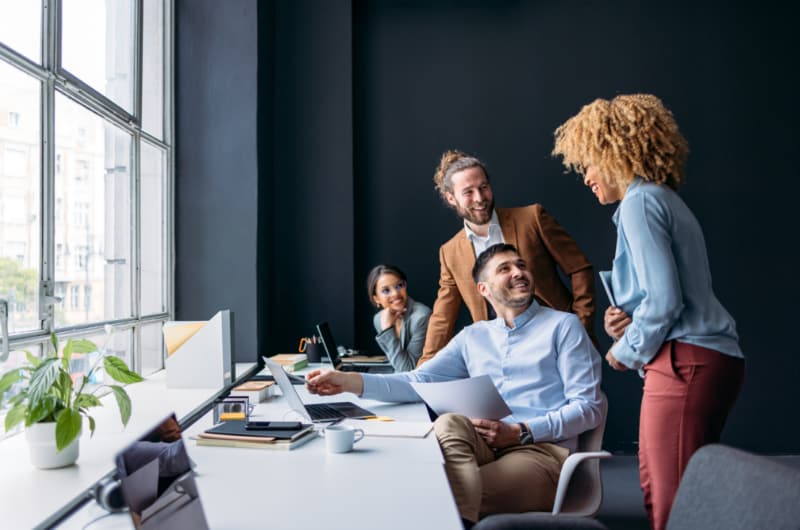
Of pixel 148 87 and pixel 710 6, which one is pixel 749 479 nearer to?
pixel 148 87

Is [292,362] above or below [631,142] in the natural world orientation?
below

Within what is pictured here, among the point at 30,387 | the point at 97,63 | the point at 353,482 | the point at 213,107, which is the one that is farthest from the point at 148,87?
the point at 353,482

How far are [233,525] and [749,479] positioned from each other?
933 mm

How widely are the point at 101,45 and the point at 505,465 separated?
2481 millimetres

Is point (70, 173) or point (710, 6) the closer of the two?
point (70, 173)

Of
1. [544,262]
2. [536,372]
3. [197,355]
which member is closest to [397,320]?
[544,262]

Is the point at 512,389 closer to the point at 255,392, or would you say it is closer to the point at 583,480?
the point at 583,480

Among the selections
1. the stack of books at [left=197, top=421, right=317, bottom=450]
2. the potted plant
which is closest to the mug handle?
the stack of books at [left=197, top=421, right=317, bottom=450]

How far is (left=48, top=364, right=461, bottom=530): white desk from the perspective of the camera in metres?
1.31

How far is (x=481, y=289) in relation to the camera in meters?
2.71

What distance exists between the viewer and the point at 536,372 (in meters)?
2.46

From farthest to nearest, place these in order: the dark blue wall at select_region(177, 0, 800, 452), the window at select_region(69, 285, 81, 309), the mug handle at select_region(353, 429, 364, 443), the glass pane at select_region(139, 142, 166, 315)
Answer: the dark blue wall at select_region(177, 0, 800, 452), the glass pane at select_region(139, 142, 166, 315), the window at select_region(69, 285, 81, 309), the mug handle at select_region(353, 429, 364, 443)

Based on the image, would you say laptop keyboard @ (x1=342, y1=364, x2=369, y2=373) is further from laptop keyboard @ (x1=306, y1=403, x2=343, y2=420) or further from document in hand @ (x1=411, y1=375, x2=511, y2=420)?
document in hand @ (x1=411, y1=375, x2=511, y2=420)

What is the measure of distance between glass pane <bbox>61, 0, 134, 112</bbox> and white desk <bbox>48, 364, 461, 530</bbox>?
5.47 feet
